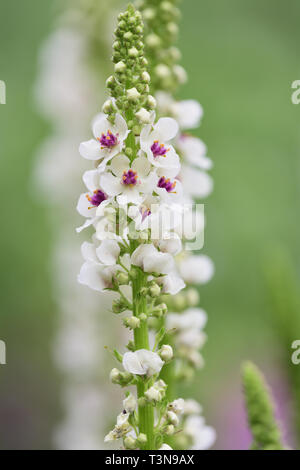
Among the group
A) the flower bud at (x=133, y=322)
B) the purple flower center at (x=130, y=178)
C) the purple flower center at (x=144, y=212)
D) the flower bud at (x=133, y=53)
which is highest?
the flower bud at (x=133, y=53)

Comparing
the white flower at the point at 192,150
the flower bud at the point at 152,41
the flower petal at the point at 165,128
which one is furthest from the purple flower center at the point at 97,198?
the flower bud at the point at 152,41

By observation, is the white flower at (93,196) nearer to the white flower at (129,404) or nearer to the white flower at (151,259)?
the white flower at (151,259)

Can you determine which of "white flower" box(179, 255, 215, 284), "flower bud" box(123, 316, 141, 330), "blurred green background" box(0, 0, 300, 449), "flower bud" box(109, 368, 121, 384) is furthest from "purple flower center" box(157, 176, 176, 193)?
"blurred green background" box(0, 0, 300, 449)

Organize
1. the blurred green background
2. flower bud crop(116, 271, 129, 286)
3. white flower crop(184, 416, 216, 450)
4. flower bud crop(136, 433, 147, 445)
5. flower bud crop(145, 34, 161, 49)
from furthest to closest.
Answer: the blurred green background, flower bud crop(145, 34, 161, 49), white flower crop(184, 416, 216, 450), flower bud crop(116, 271, 129, 286), flower bud crop(136, 433, 147, 445)

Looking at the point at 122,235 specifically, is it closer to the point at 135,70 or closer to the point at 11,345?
the point at 135,70

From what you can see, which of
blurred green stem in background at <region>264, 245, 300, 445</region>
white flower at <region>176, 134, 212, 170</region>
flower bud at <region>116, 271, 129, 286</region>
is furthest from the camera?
blurred green stem in background at <region>264, 245, 300, 445</region>

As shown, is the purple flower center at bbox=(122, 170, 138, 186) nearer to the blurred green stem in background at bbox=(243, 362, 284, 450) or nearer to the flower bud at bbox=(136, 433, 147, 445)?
the flower bud at bbox=(136, 433, 147, 445)
